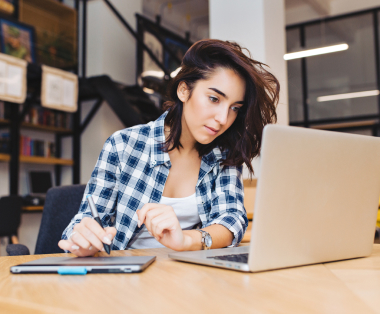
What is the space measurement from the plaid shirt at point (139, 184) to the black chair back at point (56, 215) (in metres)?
Answer: 0.19

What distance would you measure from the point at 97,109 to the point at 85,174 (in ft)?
3.07

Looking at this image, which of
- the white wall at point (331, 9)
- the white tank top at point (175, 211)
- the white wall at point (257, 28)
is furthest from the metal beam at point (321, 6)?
the white tank top at point (175, 211)

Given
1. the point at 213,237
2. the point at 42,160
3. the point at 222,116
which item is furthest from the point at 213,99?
the point at 42,160

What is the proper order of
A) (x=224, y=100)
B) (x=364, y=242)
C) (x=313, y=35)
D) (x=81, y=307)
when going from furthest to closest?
(x=313, y=35) → (x=224, y=100) → (x=364, y=242) → (x=81, y=307)

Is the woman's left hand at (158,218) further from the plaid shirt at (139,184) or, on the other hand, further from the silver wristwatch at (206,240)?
the plaid shirt at (139,184)

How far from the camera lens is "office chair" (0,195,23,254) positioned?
353cm

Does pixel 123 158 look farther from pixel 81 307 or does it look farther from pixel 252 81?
pixel 81 307

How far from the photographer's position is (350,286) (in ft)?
1.90

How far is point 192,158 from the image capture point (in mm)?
1428

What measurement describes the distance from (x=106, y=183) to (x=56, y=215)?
0.98ft

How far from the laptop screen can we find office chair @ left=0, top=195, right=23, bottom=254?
3.79ft

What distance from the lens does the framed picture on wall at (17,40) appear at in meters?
4.31

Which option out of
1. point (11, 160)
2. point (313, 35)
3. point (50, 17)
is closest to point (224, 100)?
point (11, 160)

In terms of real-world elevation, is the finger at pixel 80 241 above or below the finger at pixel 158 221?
below
